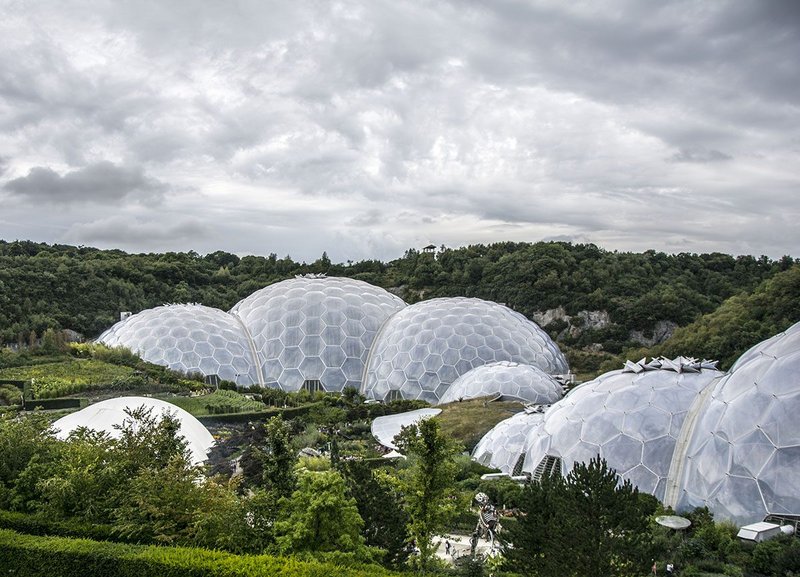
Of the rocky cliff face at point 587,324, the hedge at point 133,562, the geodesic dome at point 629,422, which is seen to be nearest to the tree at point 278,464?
the hedge at point 133,562

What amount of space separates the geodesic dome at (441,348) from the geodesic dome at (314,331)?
48.8 inches

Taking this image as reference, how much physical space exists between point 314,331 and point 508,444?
56.8 ft

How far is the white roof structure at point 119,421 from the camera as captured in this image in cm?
1825

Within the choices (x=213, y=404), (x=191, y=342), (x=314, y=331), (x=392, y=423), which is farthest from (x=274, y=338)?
(x=392, y=423)

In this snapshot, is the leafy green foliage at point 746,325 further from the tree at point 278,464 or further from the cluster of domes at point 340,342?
the tree at point 278,464

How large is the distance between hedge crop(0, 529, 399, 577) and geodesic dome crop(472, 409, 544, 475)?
36.2 ft

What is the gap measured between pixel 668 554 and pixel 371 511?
6.06 m

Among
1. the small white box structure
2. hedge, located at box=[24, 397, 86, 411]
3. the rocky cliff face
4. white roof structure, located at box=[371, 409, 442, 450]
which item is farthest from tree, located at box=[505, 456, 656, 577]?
the rocky cliff face

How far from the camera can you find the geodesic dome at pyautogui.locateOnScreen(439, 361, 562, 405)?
2742cm

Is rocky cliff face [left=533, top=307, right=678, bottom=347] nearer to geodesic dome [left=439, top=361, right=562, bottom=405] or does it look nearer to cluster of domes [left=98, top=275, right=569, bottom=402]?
cluster of domes [left=98, top=275, right=569, bottom=402]

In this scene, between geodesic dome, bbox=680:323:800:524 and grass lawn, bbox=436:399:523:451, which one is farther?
grass lawn, bbox=436:399:523:451

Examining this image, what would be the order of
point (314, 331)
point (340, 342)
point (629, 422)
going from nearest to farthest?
1. point (629, 422)
2. point (340, 342)
3. point (314, 331)

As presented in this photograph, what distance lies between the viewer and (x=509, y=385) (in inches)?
1089

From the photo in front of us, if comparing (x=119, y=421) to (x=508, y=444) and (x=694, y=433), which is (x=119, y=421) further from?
(x=694, y=433)
